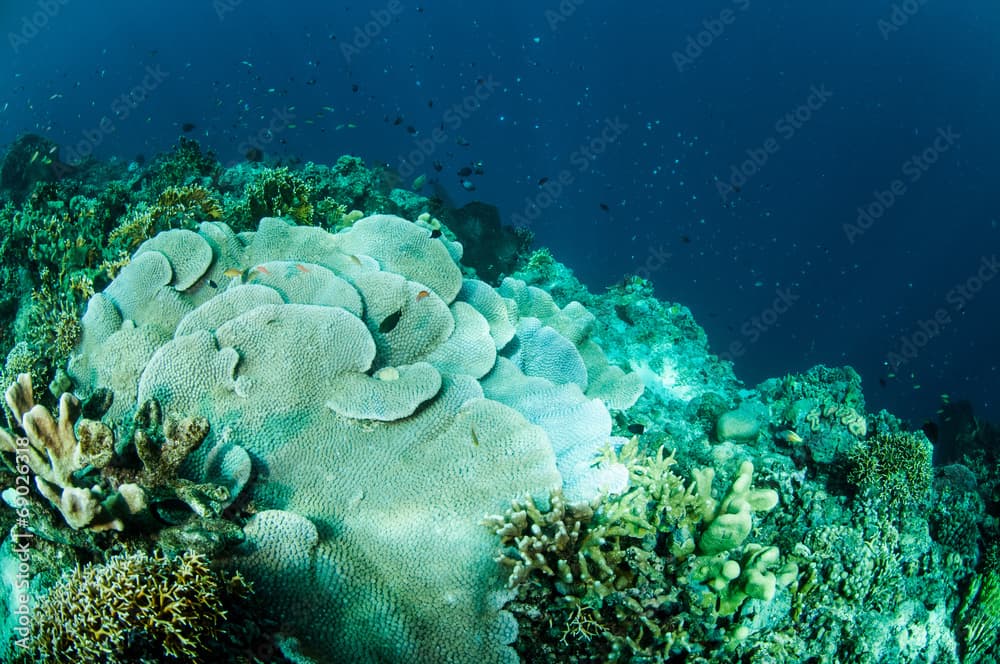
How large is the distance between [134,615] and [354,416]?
1.73 meters

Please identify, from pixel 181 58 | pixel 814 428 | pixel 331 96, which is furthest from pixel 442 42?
pixel 814 428

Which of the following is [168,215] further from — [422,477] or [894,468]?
[894,468]

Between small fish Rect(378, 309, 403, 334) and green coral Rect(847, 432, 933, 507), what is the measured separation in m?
5.30

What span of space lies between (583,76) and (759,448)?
115m

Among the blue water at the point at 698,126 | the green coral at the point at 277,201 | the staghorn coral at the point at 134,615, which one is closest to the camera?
the staghorn coral at the point at 134,615

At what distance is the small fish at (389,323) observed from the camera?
4.52 meters

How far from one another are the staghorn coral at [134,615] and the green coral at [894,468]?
20.5 ft

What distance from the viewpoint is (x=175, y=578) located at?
8.29 feet

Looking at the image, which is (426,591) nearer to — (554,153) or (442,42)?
(554,153)

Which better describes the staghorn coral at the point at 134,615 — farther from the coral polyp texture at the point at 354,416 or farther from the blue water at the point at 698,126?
the blue water at the point at 698,126

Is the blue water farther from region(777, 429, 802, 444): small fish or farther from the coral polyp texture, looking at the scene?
the coral polyp texture

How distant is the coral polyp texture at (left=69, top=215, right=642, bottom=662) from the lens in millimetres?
3102

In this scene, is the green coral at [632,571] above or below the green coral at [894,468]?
below

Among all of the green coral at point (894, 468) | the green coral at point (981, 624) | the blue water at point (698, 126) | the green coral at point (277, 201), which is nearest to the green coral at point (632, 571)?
the green coral at point (894, 468)
